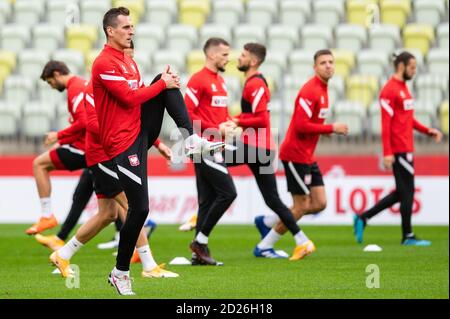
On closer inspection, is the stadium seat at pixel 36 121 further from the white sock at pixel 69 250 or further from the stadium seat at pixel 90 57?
the white sock at pixel 69 250

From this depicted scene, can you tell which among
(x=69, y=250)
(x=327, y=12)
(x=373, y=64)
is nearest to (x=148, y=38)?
(x=327, y=12)

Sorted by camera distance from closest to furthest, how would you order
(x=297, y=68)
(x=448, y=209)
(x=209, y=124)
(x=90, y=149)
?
(x=90, y=149) → (x=209, y=124) → (x=448, y=209) → (x=297, y=68)

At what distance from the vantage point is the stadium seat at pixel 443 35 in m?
23.6

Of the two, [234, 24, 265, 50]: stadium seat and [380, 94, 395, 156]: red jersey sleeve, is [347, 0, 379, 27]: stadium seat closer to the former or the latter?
[234, 24, 265, 50]: stadium seat

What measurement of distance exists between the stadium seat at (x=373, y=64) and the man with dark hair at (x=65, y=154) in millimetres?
9827

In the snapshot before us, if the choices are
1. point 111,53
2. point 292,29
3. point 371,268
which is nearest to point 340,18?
point 292,29

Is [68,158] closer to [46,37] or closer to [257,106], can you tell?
[257,106]

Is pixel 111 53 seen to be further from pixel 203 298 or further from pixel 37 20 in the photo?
pixel 37 20

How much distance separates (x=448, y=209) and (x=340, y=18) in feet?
23.2

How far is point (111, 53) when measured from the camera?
9383 mm

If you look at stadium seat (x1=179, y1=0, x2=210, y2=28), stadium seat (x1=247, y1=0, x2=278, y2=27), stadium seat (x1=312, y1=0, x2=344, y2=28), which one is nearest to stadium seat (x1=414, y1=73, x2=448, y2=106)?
stadium seat (x1=312, y1=0, x2=344, y2=28)

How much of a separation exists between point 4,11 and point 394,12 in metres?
8.63

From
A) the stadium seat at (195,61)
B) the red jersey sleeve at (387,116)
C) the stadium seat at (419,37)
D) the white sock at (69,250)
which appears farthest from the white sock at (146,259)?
the stadium seat at (419,37)

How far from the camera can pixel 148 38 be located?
24.0m
